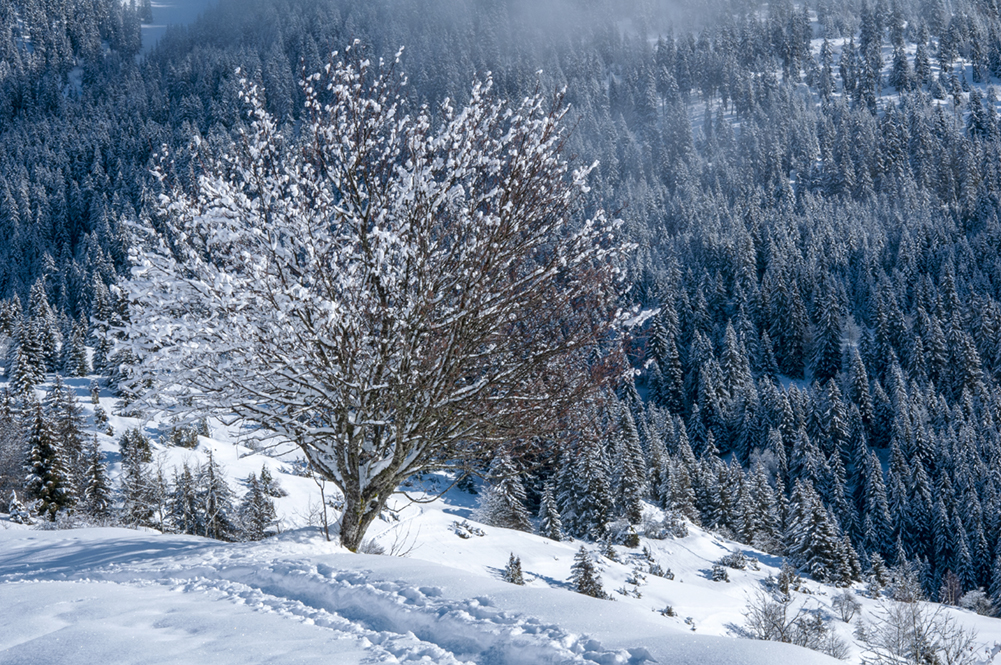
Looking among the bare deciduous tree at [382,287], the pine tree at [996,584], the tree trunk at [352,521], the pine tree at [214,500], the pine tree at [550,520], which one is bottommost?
the pine tree at [996,584]

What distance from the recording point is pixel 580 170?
8.07 meters

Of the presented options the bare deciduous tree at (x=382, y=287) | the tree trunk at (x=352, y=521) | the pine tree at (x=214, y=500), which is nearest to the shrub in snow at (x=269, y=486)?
the pine tree at (x=214, y=500)

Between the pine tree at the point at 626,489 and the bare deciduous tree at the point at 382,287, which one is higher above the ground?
the bare deciduous tree at the point at 382,287

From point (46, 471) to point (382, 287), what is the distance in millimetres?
Result: 39728

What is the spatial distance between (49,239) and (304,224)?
578ft

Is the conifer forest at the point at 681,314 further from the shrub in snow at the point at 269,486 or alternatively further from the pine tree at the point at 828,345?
the pine tree at the point at 828,345

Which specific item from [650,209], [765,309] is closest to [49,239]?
[650,209]

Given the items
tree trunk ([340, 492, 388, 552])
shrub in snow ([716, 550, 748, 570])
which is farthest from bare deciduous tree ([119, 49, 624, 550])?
shrub in snow ([716, 550, 748, 570])

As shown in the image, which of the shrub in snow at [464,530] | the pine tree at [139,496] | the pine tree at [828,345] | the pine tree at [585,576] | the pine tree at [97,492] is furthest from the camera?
the pine tree at [828,345]

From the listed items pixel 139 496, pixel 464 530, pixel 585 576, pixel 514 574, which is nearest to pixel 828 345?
pixel 464 530

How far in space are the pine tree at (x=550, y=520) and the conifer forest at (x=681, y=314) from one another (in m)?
0.26

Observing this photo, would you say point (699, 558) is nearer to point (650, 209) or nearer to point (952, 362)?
point (952, 362)

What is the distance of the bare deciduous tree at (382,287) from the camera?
7461 millimetres

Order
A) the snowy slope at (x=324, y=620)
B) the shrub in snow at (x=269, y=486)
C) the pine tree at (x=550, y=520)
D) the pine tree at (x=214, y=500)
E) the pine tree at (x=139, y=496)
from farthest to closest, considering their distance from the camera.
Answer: the pine tree at (x=550, y=520) < the shrub in snow at (x=269, y=486) < the pine tree at (x=214, y=500) < the pine tree at (x=139, y=496) < the snowy slope at (x=324, y=620)
